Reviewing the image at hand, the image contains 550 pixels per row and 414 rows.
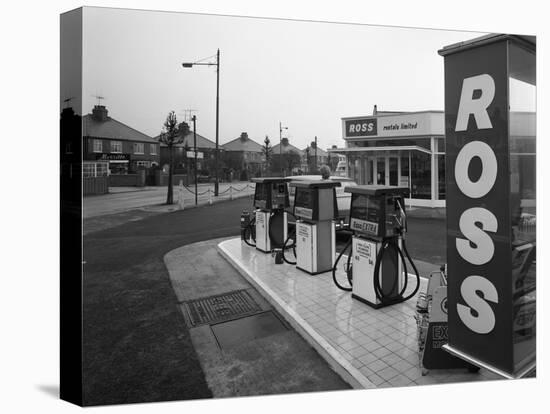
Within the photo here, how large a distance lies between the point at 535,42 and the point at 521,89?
1.45ft

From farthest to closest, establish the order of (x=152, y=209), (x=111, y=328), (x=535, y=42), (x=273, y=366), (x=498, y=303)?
(x=152, y=209)
(x=111, y=328)
(x=273, y=366)
(x=535, y=42)
(x=498, y=303)

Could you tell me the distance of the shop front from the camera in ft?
44.5

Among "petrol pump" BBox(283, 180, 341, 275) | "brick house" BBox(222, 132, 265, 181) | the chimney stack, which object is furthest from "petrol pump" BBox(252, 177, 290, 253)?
"brick house" BBox(222, 132, 265, 181)

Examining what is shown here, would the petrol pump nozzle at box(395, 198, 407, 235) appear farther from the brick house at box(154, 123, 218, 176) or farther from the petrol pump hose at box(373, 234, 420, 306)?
the brick house at box(154, 123, 218, 176)

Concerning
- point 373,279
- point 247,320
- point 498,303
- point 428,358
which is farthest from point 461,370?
point 247,320

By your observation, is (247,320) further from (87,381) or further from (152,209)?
(152,209)

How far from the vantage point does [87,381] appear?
3309 millimetres

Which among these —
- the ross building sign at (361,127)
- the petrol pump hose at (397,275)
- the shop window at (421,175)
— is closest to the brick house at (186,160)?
the ross building sign at (361,127)

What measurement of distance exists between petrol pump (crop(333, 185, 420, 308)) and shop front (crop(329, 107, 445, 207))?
876 centimetres

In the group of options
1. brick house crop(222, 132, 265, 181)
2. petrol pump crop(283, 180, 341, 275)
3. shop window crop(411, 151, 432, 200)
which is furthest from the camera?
brick house crop(222, 132, 265, 181)

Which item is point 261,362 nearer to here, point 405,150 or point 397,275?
point 397,275

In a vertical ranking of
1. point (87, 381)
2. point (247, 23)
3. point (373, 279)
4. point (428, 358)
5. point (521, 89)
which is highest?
point (247, 23)

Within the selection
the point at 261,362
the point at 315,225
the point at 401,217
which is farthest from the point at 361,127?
the point at 261,362

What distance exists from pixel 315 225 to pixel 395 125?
30.8 ft
